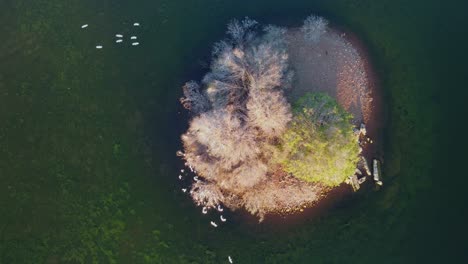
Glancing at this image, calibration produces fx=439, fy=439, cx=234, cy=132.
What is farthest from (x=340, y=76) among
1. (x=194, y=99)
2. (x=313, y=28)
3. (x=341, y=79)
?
(x=194, y=99)

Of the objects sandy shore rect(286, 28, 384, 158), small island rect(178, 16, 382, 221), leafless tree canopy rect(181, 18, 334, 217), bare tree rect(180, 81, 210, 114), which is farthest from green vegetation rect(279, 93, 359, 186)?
bare tree rect(180, 81, 210, 114)

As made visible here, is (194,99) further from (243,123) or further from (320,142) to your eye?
(320,142)

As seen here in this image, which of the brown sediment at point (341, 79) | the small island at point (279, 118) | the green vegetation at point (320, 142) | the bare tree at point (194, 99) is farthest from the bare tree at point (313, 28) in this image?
the bare tree at point (194, 99)

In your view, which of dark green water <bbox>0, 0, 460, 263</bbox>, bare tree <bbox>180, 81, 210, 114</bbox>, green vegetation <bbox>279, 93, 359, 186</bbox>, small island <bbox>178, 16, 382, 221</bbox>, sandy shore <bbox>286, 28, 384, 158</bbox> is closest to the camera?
green vegetation <bbox>279, 93, 359, 186</bbox>

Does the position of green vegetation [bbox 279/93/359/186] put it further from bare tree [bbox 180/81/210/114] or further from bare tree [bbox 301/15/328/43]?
bare tree [bbox 180/81/210/114]

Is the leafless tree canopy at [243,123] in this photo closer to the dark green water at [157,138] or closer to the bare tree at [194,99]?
the bare tree at [194,99]

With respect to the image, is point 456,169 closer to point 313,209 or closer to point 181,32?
point 313,209

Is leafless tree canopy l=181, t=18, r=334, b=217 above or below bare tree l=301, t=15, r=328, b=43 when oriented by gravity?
below
